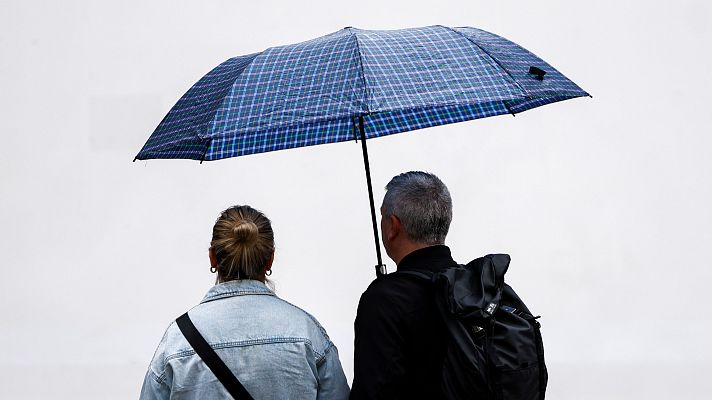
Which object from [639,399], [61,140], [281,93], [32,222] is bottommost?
[639,399]

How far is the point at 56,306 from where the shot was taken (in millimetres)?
5578

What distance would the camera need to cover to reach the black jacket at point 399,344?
261 cm

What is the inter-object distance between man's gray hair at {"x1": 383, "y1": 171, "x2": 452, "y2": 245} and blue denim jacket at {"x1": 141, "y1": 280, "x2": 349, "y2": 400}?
0.36m

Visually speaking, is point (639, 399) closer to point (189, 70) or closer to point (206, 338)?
point (189, 70)

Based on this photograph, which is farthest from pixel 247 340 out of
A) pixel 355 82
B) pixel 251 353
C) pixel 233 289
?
pixel 355 82

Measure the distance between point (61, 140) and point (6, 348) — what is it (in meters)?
1.02

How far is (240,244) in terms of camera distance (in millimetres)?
2852

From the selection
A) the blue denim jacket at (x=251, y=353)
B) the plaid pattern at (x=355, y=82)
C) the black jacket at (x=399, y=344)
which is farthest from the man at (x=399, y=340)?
the plaid pattern at (x=355, y=82)

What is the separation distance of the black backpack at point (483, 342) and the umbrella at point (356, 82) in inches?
17.2

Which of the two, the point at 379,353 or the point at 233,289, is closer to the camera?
the point at 379,353

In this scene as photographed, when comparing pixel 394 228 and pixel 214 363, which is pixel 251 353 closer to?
pixel 214 363

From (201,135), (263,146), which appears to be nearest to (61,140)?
(263,146)

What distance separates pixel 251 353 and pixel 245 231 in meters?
0.29

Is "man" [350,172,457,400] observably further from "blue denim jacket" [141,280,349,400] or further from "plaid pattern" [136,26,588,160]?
"plaid pattern" [136,26,588,160]
